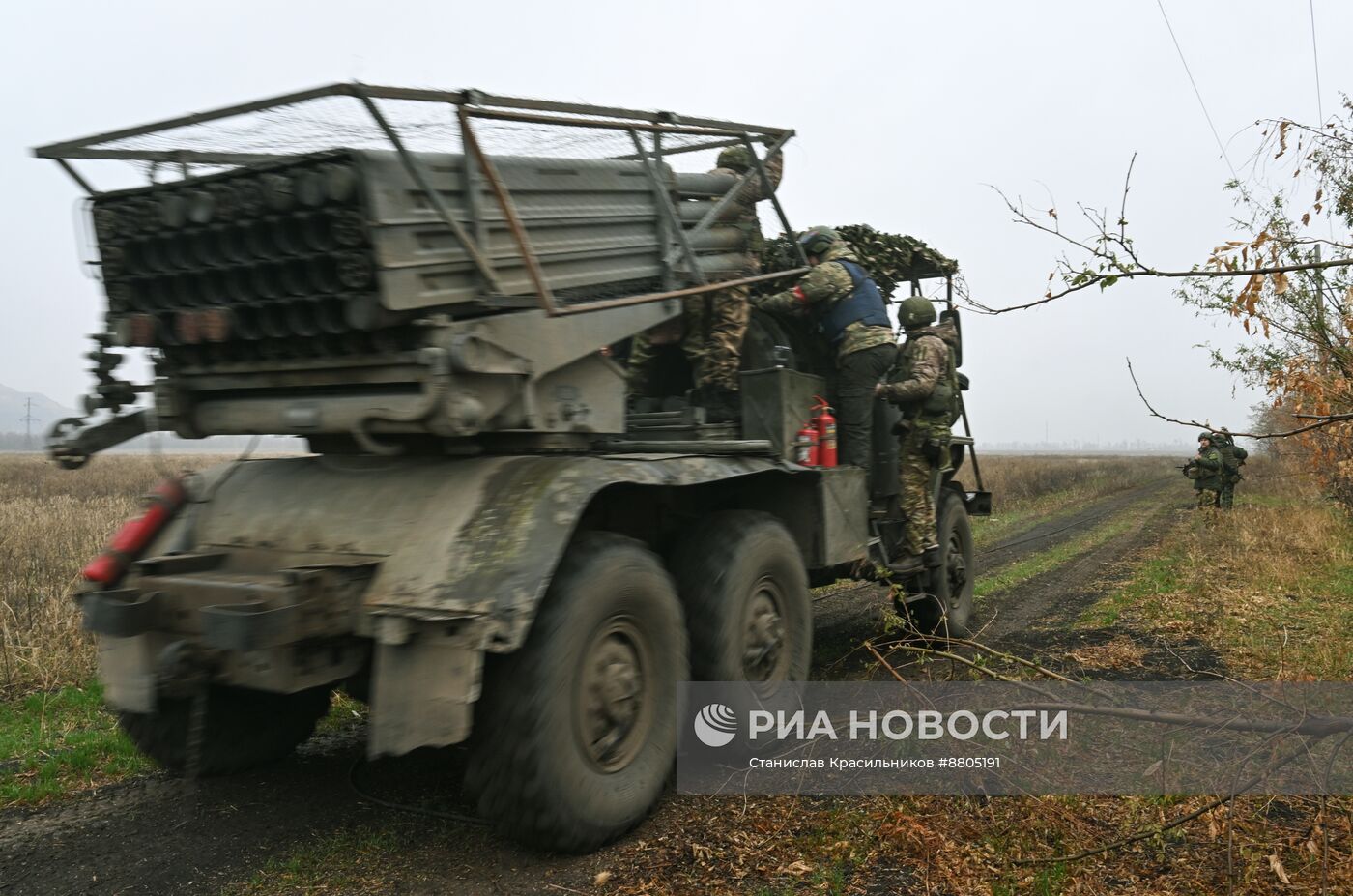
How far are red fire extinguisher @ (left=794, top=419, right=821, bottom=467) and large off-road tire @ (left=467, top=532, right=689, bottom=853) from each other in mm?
1968

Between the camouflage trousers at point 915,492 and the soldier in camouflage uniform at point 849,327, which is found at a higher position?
the soldier in camouflage uniform at point 849,327

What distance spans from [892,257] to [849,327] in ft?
4.24

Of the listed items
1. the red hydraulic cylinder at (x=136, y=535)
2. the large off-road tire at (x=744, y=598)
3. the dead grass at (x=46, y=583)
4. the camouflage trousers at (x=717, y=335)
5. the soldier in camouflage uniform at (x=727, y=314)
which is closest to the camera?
the red hydraulic cylinder at (x=136, y=535)

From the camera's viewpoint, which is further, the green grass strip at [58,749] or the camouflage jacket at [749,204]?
the camouflage jacket at [749,204]

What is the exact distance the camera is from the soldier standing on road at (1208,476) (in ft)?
63.3

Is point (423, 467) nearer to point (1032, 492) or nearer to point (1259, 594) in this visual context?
point (1259, 594)

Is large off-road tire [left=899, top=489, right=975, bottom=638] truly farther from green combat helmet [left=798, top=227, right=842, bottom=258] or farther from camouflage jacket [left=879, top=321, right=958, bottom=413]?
green combat helmet [left=798, top=227, right=842, bottom=258]

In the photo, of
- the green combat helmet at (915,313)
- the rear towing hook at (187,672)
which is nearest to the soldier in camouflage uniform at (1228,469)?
the green combat helmet at (915,313)

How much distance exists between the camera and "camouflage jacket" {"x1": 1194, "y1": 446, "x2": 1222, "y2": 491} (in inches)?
760

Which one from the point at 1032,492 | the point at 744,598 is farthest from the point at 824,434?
the point at 1032,492

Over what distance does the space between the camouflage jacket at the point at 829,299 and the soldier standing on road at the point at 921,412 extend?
0.27 metres

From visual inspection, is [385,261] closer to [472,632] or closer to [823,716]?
[472,632]

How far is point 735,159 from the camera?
6.00 m

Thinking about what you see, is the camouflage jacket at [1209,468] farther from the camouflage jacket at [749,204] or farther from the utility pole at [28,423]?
the utility pole at [28,423]
